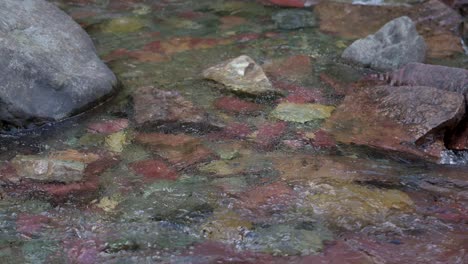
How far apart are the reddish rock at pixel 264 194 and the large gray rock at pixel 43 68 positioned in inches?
49.1

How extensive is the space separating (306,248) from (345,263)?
0.57 feet

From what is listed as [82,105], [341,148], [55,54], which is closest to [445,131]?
[341,148]

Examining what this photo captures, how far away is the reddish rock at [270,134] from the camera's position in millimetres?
3432

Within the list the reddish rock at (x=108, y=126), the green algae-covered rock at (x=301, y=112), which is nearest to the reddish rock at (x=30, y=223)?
the reddish rock at (x=108, y=126)

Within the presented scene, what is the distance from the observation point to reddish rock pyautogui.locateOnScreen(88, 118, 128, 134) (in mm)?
3545

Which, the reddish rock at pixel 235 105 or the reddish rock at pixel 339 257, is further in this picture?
the reddish rock at pixel 235 105

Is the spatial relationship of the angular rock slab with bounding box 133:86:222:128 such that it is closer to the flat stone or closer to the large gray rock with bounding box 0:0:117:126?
the large gray rock with bounding box 0:0:117:126

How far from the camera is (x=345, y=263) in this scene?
2.53 m

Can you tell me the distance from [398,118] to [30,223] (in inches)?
79.0

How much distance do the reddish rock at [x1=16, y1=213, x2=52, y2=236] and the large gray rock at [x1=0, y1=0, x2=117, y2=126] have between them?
833 mm

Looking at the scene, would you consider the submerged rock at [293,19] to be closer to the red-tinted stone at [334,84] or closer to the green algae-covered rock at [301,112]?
the red-tinted stone at [334,84]

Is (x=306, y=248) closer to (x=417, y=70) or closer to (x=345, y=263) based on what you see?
(x=345, y=263)

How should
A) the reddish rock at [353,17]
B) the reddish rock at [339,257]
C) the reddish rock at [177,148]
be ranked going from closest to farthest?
the reddish rock at [339,257]
the reddish rock at [177,148]
the reddish rock at [353,17]

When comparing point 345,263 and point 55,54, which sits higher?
point 55,54
